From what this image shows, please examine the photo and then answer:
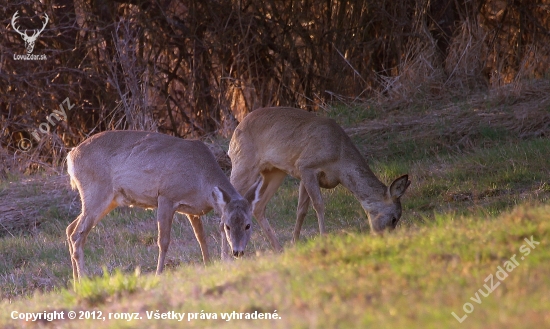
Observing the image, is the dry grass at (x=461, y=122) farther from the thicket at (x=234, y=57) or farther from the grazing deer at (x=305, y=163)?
the grazing deer at (x=305, y=163)

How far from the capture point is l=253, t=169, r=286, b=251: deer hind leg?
10.9 metres

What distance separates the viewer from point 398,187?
10.1m

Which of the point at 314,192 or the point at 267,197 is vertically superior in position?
the point at 314,192

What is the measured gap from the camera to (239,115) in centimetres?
2002

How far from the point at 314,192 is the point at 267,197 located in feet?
3.83

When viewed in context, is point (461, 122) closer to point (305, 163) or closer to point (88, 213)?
point (305, 163)

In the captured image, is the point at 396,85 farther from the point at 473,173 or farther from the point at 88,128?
the point at 88,128

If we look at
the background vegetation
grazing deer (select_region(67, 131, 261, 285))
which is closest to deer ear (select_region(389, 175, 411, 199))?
the background vegetation

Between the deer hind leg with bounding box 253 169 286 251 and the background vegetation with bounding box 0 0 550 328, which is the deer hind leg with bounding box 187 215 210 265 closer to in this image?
the background vegetation with bounding box 0 0 550 328

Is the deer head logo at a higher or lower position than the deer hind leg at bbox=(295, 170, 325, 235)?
higher

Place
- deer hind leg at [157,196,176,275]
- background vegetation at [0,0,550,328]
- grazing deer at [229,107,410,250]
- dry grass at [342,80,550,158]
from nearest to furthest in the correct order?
1. background vegetation at [0,0,550,328]
2. deer hind leg at [157,196,176,275]
3. grazing deer at [229,107,410,250]
4. dry grass at [342,80,550,158]

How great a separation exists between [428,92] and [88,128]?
8.14m

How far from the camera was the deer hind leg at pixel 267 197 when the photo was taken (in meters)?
10.9

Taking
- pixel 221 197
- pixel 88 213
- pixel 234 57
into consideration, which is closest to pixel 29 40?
pixel 234 57
